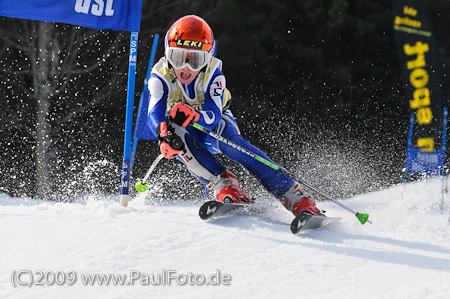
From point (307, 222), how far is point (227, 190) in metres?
0.71

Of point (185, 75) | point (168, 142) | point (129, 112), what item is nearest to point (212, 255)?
point (168, 142)

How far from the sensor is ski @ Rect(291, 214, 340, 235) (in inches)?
145

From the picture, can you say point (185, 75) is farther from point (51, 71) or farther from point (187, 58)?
point (51, 71)

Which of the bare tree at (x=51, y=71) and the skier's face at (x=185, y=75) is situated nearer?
the skier's face at (x=185, y=75)

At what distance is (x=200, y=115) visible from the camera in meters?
4.00

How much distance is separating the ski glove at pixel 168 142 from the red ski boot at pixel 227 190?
47 centimetres

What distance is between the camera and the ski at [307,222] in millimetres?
3680

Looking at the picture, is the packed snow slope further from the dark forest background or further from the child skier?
the dark forest background

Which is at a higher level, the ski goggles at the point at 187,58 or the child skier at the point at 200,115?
the ski goggles at the point at 187,58

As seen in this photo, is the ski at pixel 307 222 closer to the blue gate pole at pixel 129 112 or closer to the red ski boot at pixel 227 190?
the red ski boot at pixel 227 190

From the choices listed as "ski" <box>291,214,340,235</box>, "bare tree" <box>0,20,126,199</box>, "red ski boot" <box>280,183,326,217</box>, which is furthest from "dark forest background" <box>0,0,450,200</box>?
"ski" <box>291,214,340,235</box>

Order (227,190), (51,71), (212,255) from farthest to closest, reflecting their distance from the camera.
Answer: (51,71) < (227,190) < (212,255)

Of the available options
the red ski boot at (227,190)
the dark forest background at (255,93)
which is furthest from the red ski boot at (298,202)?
the dark forest background at (255,93)

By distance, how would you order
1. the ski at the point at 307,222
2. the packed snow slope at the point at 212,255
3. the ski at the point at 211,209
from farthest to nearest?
the ski at the point at 211,209 < the ski at the point at 307,222 < the packed snow slope at the point at 212,255
